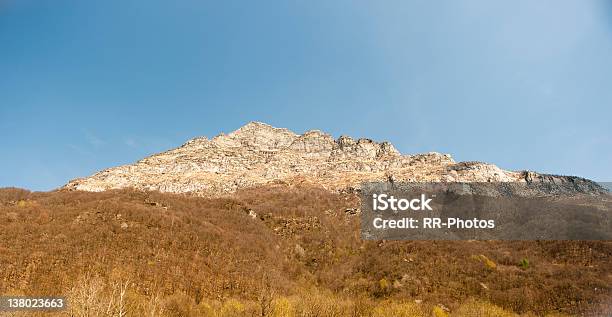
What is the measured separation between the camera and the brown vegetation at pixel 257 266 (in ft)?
41.2

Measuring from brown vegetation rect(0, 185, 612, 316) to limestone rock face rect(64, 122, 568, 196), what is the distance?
22.2 metres

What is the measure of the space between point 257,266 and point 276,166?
6397cm

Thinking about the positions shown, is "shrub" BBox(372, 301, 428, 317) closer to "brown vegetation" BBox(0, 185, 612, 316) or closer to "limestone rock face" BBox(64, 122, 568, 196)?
"brown vegetation" BBox(0, 185, 612, 316)

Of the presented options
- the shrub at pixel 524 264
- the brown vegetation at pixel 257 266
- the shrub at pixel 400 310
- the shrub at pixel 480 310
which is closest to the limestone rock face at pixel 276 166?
the brown vegetation at pixel 257 266

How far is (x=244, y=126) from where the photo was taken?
4601 inches

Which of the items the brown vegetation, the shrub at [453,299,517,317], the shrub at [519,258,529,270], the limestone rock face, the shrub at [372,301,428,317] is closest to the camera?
the shrub at [372,301,428,317]

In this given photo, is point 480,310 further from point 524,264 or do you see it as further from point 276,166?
point 276,166

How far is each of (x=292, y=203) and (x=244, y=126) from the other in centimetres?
8999

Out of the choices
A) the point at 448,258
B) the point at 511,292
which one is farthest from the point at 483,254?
the point at 511,292

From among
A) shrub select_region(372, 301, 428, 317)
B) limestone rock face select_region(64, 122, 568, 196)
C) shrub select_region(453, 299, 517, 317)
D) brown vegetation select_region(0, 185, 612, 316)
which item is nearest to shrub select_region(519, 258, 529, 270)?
brown vegetation select_region(0, 185, 612, 316)

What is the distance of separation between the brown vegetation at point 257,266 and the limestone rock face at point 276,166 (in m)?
22.2

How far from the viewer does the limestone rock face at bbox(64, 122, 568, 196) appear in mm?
59438

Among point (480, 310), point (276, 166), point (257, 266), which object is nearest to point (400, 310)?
point (480, 310)

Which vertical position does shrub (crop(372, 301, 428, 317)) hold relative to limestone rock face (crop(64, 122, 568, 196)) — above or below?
below
